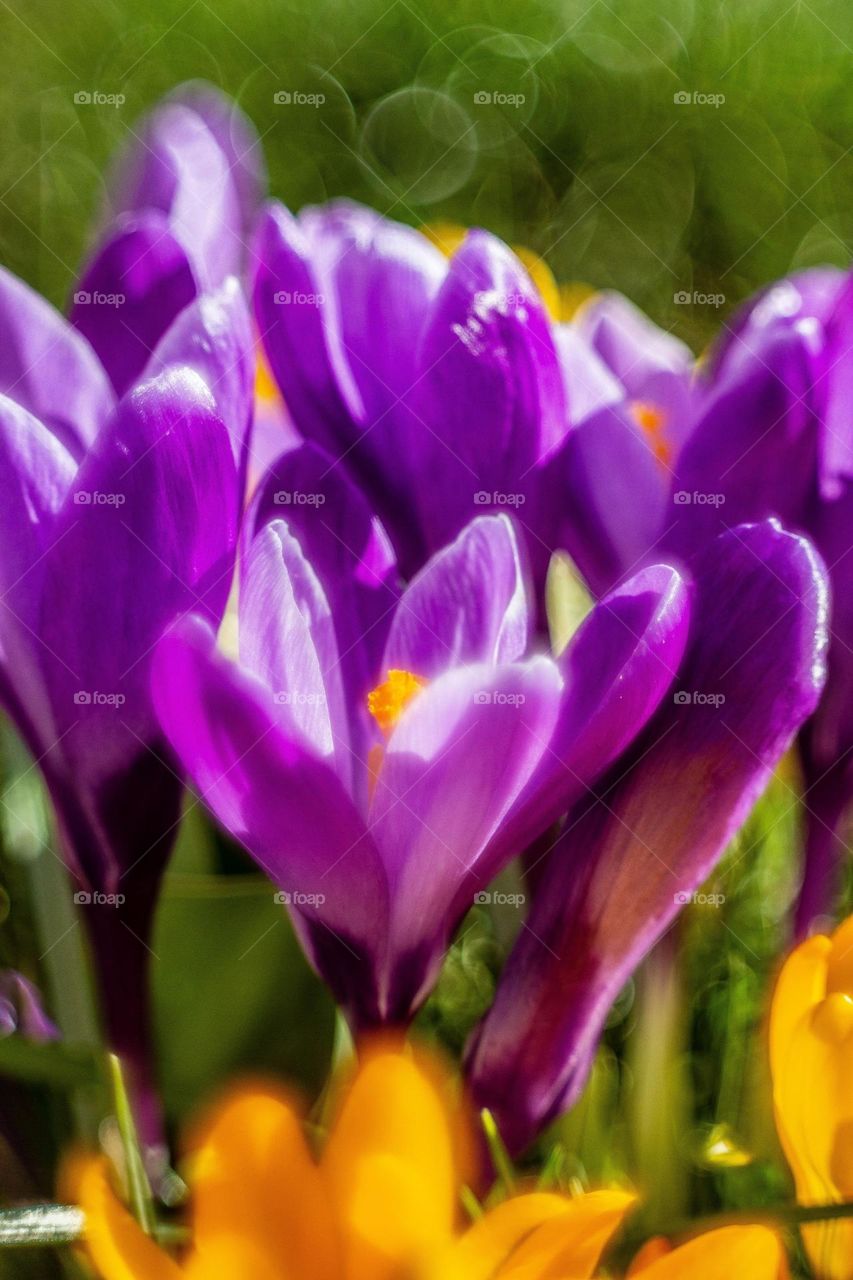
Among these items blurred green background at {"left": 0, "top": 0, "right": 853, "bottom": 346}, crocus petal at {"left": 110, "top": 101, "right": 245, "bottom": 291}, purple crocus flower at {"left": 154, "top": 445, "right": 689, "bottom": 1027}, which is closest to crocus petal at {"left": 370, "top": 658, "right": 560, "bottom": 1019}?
purple crocus flower at {"left": 154, "top": 445, "right": 689, "bottom": 1027}

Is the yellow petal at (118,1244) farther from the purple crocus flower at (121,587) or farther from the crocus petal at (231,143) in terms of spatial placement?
the crocus petal at (231,143)

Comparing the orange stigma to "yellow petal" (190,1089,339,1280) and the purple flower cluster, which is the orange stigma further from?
"yellow petal" (190,1089,339,1280)

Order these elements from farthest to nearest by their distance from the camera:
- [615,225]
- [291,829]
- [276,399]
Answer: [615,225] → [276,399] → [291,829]

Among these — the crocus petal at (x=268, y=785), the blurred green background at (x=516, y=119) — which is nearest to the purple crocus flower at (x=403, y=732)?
the crocus petal at (x=268, y=785)

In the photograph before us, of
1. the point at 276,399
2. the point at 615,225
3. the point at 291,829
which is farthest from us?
the point at 615,225

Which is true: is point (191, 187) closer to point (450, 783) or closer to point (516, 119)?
point (450, 783)

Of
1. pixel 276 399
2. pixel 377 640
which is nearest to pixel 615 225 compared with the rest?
pixel 276 399

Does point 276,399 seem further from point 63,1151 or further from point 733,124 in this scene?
point 733,124

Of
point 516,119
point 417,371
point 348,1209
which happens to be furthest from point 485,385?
point 516,119
